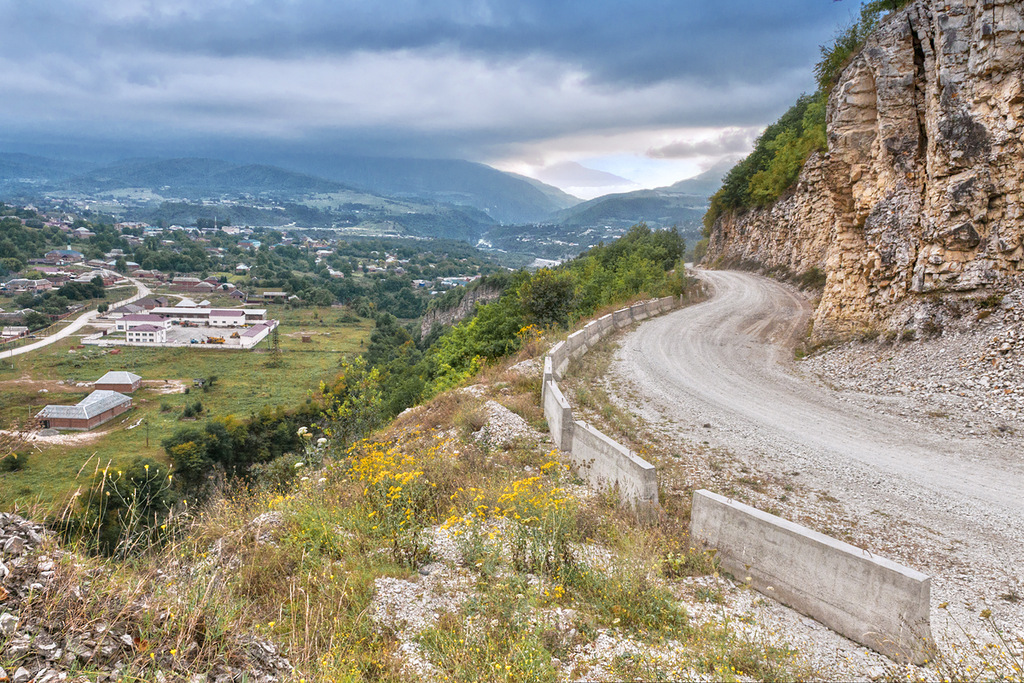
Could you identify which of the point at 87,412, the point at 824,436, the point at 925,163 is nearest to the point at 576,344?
the point at 824,436

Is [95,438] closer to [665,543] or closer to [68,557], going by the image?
[68,557]

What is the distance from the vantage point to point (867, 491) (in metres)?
7.62

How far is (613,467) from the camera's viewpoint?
7668 mm

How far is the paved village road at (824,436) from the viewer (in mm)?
7129

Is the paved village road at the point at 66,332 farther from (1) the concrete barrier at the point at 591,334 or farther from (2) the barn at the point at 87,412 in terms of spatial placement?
(1) the concrete barrier at the point at 591,334

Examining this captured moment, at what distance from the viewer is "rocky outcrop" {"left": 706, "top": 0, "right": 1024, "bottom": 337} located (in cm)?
1155

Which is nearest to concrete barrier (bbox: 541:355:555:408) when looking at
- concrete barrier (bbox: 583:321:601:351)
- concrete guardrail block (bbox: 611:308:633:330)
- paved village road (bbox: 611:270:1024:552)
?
paved village road (bbox: 611:270:1024:552)

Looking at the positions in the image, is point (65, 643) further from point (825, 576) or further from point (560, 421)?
point (560, 421)


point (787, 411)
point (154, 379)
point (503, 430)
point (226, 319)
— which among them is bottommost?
point (154, 379)

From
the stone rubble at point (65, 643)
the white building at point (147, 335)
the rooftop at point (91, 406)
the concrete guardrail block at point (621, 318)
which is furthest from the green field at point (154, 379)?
the stone rubble at point (65, 643)

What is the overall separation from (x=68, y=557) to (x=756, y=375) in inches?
597

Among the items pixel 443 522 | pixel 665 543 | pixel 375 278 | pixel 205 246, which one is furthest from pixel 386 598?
pixel 205 246

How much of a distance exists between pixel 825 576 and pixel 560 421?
16.6 feet

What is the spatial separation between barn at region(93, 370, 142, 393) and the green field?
962 millimetres
